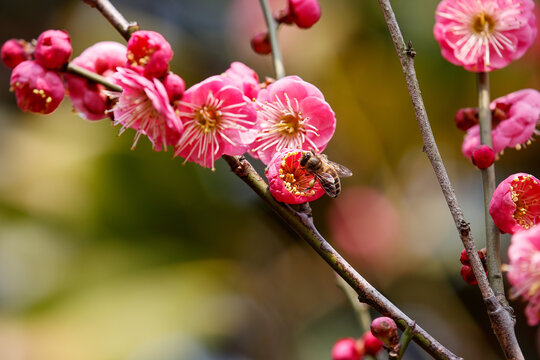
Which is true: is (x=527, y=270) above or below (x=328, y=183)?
below

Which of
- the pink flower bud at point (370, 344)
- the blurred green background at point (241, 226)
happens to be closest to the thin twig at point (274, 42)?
the pink flower bud at point (370, 344)

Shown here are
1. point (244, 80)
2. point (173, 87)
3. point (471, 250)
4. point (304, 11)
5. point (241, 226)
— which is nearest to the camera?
point (471, 250)

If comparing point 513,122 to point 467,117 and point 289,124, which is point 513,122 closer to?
point 467,117

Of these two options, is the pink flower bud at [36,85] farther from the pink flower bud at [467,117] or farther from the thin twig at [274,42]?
the pink flower bud at [467,117]

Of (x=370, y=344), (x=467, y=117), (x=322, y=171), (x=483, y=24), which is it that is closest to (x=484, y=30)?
(x=483, y=24)

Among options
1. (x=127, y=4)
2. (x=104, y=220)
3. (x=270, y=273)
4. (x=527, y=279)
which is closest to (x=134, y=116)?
(x=527, y=279)

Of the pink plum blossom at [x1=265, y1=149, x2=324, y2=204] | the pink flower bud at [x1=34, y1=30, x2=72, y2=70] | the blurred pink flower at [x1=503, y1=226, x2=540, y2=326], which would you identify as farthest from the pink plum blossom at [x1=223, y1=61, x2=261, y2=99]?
the blurred pink flower at [x1=503, y1=226, x2=540, y2=326]
